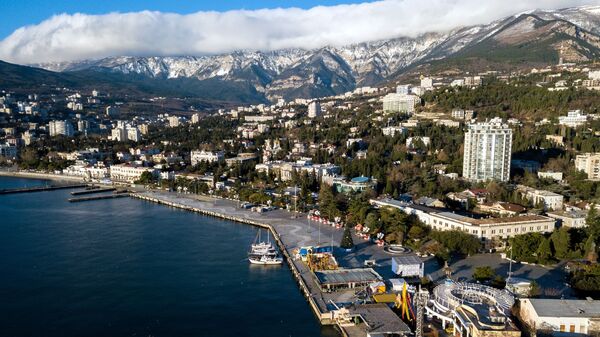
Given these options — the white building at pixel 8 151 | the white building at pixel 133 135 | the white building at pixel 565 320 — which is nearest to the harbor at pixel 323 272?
the white building at pixel 565 320

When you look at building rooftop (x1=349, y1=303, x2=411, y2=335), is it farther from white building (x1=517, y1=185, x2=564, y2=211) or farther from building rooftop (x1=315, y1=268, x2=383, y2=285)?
white building (x1=517, y1=185, x2=564, y2=211)

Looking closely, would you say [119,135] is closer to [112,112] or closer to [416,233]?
[112,112]

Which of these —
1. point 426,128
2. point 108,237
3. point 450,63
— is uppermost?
point 450,63

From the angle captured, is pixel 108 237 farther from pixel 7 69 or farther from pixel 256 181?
pixel 7 69

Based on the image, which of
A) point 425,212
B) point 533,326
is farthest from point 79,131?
point 533,326

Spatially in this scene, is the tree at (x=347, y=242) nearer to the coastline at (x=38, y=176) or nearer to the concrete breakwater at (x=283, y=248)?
the concrete breakwater at (x=283, y=248)

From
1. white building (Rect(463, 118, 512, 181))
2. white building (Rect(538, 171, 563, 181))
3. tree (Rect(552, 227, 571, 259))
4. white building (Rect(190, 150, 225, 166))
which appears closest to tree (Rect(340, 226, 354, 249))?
tree (Rect(552, 227, 571, 259))
